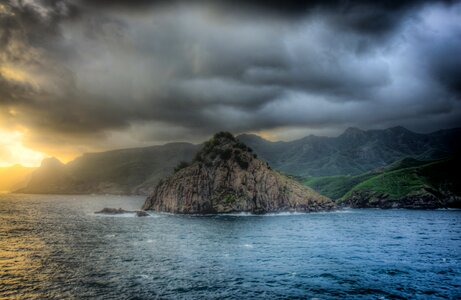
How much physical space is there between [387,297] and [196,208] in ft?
512

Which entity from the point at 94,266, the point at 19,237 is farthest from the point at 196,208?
Answer: the point at 94,266

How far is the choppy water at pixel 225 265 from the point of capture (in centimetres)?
5003

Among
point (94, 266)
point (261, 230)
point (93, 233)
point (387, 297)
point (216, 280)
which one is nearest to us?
point (387, 297)

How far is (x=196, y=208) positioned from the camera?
196000 mm

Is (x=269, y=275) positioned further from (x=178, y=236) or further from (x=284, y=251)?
(x=178, y=236)

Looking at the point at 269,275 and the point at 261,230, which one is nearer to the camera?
the point at 269,275

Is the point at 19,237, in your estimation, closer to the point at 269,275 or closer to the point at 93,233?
the point at 93,233

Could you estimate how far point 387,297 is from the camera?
47906mm

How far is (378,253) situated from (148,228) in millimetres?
84799

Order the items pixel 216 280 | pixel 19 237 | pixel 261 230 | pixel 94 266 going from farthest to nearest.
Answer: pixel 261 230 < pixel 19 237 < pixel 94 266 < pixel 216 280

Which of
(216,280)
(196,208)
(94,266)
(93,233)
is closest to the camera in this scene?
(216,280)

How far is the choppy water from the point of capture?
Answer: 1970 inches

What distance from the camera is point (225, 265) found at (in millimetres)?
66625

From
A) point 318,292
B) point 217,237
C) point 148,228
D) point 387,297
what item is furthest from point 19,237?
point 387,297
